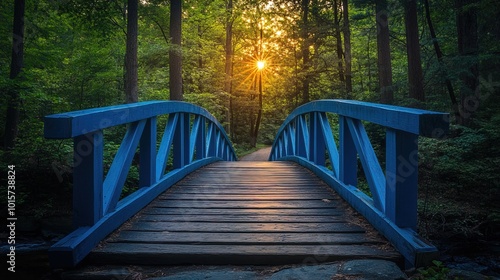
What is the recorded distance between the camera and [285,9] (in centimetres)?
2041

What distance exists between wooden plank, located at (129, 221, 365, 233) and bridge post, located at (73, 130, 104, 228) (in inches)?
21.9

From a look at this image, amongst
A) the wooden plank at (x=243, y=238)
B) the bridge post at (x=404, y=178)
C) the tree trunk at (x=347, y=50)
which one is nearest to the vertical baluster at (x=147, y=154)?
the wooden plank at (x=243, y=238)

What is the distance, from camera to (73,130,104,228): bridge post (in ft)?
8.55

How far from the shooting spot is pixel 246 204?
416cm

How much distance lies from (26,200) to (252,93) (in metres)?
22.4

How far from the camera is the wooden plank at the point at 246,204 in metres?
4.05

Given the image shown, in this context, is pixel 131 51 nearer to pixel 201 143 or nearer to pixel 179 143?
pixel 201 143

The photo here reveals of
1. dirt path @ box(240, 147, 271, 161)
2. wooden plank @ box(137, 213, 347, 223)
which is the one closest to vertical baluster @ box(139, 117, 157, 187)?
wooden plank @ box(137, 213, 347, 223)

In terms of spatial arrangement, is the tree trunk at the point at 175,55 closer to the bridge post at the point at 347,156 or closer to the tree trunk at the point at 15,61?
the tree trunk at the point at 15,61

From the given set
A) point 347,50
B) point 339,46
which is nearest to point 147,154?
point 347,50

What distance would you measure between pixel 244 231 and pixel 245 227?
0.40 ft

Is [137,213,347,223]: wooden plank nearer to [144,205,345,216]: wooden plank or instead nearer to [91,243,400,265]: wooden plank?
[144,205,345,216]: wooden plank

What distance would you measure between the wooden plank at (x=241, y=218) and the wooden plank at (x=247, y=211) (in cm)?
11

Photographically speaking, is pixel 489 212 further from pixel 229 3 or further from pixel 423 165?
pixel 229 3
